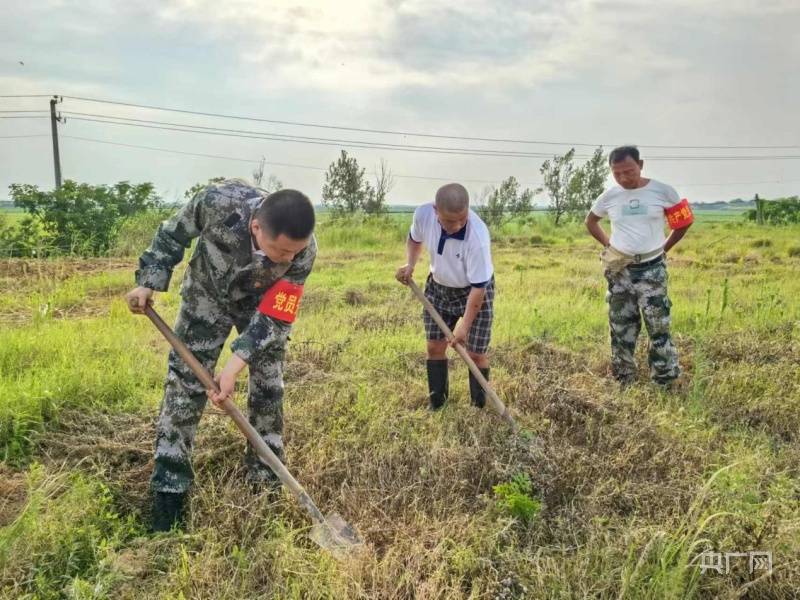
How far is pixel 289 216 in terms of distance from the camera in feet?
6.94

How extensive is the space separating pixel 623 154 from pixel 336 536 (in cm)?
314

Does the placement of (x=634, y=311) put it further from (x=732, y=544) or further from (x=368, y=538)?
(x=368, y=538)

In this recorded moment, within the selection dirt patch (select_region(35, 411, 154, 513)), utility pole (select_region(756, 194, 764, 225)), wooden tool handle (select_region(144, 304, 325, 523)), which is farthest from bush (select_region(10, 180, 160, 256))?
utility pole (select_region(756, 194, 764, 225))

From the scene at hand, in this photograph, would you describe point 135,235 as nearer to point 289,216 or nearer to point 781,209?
point 289,216

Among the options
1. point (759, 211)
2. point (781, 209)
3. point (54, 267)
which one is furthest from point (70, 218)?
point (781, 209)

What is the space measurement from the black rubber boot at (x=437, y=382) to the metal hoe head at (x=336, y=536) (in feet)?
4.71

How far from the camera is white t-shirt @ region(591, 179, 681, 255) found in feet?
13.8

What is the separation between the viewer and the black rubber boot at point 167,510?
101 inches

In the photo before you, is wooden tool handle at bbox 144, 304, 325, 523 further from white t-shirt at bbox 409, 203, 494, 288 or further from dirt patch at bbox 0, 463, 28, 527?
white t-shirt at bbox 409, 203, 494, 288

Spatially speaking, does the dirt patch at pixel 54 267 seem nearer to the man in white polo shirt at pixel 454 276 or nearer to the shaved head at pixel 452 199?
the man in white polo shirt at pixel 454 276

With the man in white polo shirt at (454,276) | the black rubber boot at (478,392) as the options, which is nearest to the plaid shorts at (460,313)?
the man in white polo shirt at (454,276)

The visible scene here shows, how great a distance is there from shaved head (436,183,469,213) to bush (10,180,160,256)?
31.0ft

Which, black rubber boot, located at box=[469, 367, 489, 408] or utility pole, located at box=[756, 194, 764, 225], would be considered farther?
utility pole, located at box=[756, 194, 764, 225]

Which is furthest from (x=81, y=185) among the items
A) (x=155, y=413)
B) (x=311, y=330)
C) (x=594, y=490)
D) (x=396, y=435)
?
(x=594, y=490)
